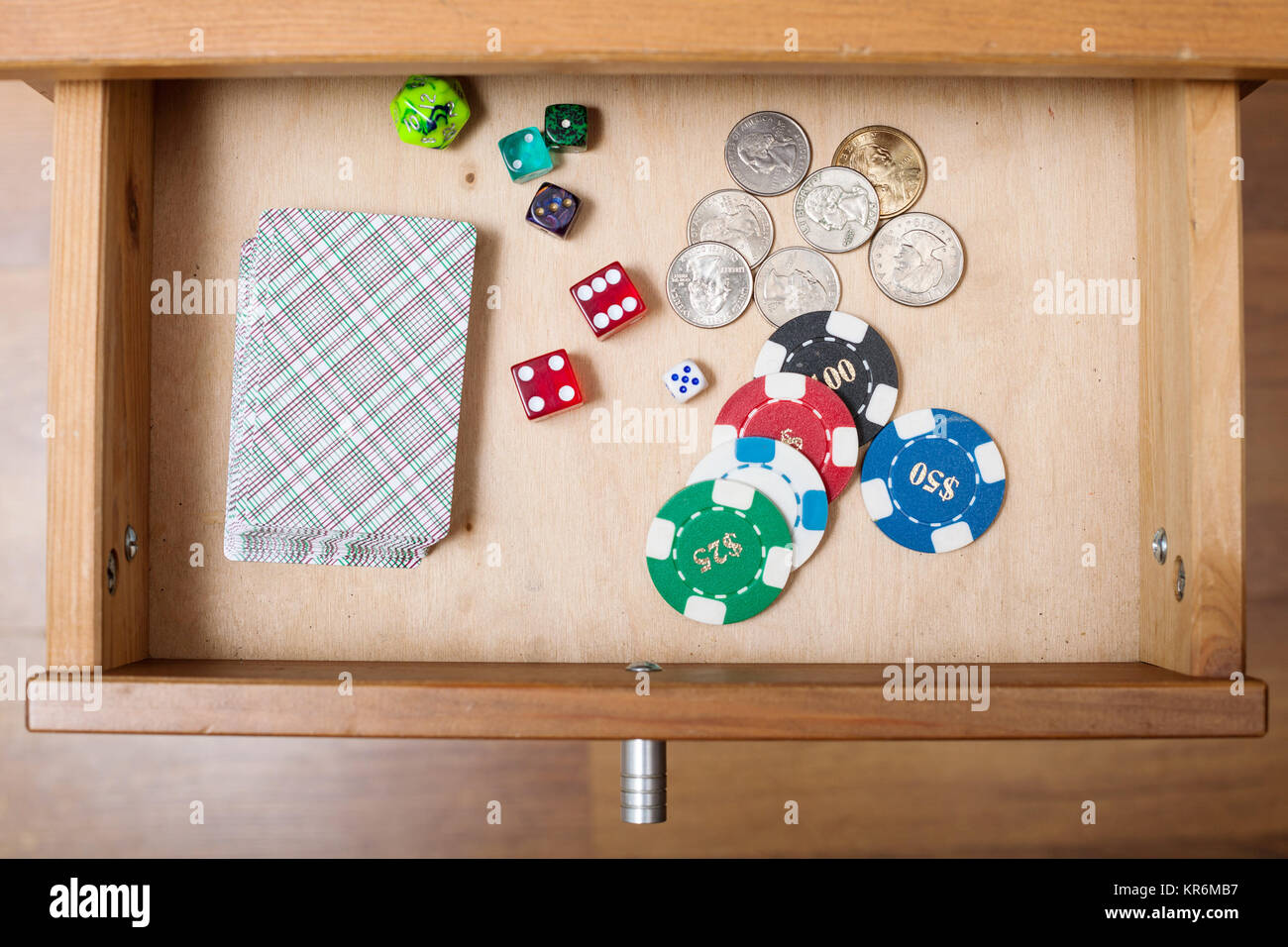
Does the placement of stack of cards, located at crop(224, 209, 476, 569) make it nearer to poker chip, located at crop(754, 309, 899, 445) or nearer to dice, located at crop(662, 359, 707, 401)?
dice, located at crop(662, 359, 707, 401)

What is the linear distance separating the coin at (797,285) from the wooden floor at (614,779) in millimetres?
590

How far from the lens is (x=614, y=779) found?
1148 millimetres

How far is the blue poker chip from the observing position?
0.82m

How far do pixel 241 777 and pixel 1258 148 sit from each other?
1.52 metres

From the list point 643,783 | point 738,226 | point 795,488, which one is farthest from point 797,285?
point 643,783

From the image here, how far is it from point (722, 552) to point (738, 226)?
301mm

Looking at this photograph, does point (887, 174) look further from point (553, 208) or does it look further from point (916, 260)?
point (553, 208)

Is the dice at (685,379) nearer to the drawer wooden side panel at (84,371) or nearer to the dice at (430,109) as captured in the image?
the dice at (430,109)

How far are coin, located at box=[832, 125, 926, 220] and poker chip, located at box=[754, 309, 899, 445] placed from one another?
0.11 metres

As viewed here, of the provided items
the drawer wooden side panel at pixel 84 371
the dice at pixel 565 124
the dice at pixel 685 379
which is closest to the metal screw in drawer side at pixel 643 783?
the dice at pixel 685 379
